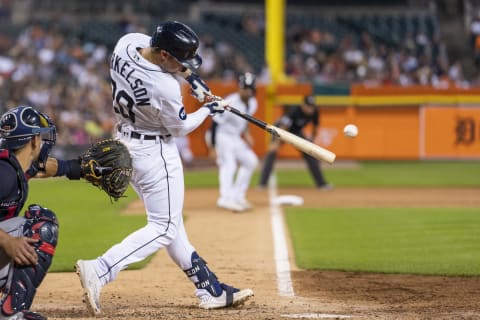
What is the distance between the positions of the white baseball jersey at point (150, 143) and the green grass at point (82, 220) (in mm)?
2189

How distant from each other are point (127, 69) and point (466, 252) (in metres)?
4.68

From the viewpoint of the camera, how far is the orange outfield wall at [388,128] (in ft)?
73.3

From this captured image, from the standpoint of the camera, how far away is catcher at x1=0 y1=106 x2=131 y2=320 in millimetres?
5094

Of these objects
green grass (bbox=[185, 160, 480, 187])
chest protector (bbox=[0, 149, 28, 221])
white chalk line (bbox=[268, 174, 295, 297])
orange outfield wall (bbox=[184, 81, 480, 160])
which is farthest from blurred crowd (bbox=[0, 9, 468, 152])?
chest protector (bbox=[0, 149, 28, 221])

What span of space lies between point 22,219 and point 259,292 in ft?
7.76

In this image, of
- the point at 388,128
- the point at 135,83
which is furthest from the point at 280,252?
the point at 388,128

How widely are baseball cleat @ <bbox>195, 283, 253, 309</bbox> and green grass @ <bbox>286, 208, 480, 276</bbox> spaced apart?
201 cm

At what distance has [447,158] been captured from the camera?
2247cm

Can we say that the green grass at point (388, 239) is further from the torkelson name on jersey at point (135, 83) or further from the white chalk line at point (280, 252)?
the torkelson name on jersey at point (135, 83)

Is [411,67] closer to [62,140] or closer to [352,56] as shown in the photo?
[352,56]

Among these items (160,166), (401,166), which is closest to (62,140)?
(401,166)

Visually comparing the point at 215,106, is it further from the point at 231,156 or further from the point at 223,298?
the point at 231,156

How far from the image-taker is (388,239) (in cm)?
1012

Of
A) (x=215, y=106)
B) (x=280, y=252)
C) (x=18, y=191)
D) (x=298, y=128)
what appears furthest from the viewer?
(x=298, y=128)
